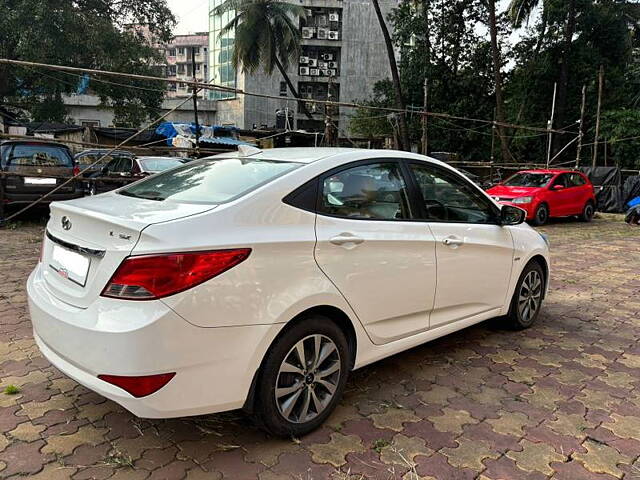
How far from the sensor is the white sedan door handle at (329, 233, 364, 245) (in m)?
2.66

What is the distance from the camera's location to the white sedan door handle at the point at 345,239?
8.72ft

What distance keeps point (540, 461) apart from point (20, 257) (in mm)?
6808

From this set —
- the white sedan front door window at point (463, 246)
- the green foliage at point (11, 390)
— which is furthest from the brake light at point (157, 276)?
the white sedan front door window at point (463, 246)

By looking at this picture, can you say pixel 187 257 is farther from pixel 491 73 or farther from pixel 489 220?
pixel 491 73

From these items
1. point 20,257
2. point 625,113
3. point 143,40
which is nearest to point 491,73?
point 625,113

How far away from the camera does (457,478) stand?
2346 mm

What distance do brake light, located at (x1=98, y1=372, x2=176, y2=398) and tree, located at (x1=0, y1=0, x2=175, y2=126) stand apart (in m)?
16.3

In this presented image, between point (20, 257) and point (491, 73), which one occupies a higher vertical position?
point (491, 73)

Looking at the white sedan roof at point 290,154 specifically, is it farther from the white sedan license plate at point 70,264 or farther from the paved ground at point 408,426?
the paved ground at point 408,426

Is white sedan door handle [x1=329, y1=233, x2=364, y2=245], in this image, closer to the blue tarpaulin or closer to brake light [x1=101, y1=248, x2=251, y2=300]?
brake light [x1=101, y1=248, x2=251, y2=300]

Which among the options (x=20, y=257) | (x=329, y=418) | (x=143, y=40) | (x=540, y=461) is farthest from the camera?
(x=143, y=40)

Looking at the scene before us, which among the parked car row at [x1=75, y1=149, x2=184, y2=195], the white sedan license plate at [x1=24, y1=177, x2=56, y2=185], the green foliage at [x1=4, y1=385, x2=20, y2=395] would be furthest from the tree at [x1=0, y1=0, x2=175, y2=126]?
the green foliage at [x1=4, y1=385, x2=20, y2=395]

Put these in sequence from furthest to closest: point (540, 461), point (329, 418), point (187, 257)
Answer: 1. point (329, 418)
2. point (540, 461)
3. point (187, 257)

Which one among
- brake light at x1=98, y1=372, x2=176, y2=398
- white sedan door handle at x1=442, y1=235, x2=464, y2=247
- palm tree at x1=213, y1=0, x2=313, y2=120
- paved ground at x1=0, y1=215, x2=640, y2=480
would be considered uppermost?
palm tree at x1=213, y1=0, x2=313, y2=120
